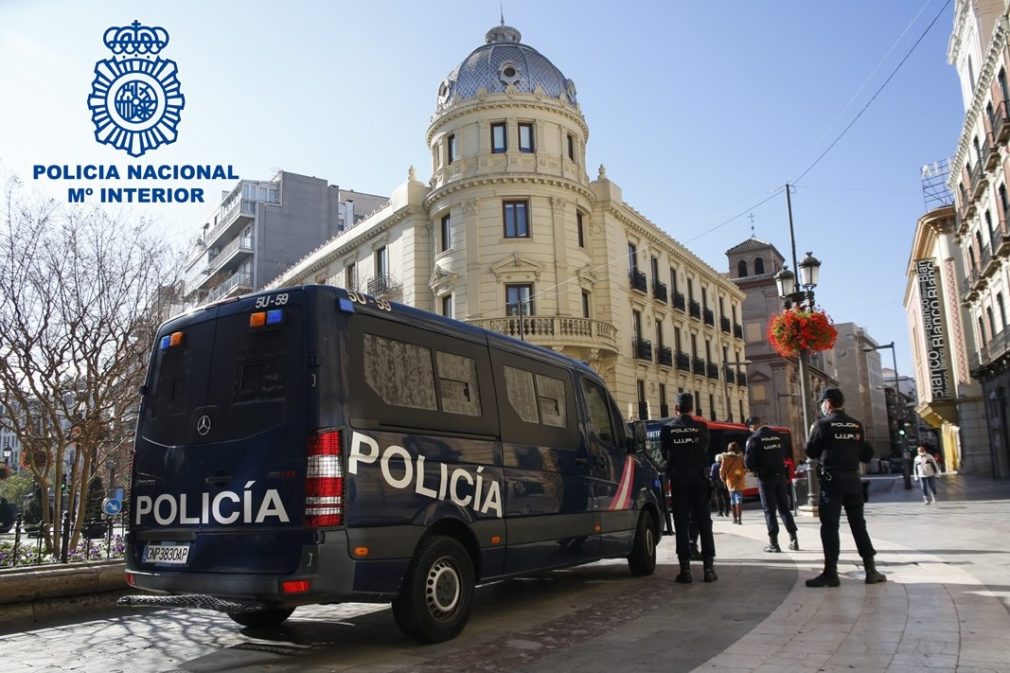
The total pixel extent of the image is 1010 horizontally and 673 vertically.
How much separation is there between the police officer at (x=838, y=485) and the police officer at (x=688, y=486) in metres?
1.14

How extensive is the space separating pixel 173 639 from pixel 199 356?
2.46 meters

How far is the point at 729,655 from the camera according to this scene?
4949 mm

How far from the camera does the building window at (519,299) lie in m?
29.2

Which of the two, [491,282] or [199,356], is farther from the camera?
[491,282]

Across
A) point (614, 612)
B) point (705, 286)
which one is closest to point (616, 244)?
point (705, 286)

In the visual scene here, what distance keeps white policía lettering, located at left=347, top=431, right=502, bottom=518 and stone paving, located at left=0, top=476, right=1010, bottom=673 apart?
1.04 metres

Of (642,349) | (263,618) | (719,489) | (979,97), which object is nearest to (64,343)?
(263,618)

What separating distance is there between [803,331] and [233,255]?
4116 cm

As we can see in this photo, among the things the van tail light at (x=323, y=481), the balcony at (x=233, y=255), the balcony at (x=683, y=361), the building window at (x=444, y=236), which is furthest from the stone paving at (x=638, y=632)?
the balcony at (x=233, y=255)

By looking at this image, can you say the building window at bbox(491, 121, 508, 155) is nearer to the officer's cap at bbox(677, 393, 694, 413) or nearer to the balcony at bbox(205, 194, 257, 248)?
the officer's cap at bbox(677, 393, 694, 413)

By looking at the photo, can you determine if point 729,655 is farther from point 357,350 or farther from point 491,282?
point 491,282

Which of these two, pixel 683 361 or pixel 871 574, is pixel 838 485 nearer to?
pixel 871 574

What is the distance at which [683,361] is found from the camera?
40.0 m

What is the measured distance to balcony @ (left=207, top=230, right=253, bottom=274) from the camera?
49.2m
